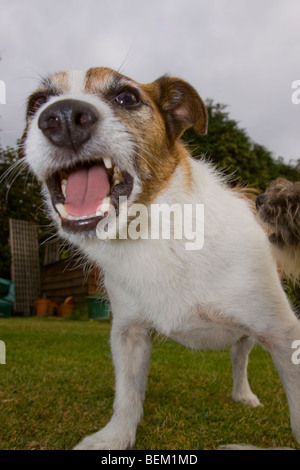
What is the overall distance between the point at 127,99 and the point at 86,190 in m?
0.49

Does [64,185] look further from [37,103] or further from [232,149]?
[232,149]

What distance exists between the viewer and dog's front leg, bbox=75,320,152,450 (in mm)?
2311

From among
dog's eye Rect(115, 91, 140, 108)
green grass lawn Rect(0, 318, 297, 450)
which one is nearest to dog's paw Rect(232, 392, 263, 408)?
green grass lawn Rect(0, 318, 297, 450)

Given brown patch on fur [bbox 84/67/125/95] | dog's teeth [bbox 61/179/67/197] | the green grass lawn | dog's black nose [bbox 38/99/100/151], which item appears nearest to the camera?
dog's black nose [bbox 38/99/100/151]

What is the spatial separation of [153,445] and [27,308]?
13.2 m

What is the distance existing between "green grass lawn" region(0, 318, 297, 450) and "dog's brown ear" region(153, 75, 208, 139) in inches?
45.0

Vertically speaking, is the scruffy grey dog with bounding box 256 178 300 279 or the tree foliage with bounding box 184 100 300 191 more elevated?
the tree foliage with bounding box 184 100 300 191

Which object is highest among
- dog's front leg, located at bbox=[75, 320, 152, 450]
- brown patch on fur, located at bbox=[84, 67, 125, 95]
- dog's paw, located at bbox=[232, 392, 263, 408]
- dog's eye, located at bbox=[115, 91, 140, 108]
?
brown patch on fur, located at bbox=[84, 67, 125, 95]

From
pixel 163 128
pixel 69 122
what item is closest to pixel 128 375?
pixel 163 128

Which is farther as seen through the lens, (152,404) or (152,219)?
(152,404)

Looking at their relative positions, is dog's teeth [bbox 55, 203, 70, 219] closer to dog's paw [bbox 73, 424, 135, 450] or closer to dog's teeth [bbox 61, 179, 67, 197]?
dog's teeth [bbox 61, 179, 67, 197]

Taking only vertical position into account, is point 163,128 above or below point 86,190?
above

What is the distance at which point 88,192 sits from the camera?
1.80 m

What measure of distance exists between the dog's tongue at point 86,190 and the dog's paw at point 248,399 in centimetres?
185
